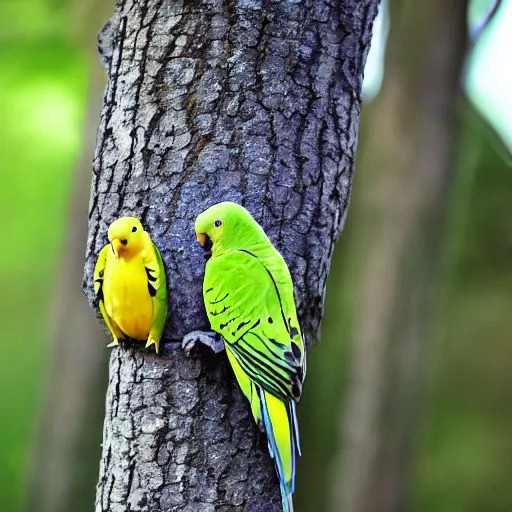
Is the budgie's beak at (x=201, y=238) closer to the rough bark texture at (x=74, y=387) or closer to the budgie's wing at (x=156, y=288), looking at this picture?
the budgie's wing at (x=156, y=288)

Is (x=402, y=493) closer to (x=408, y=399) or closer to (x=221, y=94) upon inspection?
(x=408, y=399)

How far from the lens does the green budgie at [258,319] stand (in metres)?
0.68

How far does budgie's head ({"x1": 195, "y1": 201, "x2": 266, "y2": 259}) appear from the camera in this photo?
72cm

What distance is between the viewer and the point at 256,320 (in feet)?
2.27

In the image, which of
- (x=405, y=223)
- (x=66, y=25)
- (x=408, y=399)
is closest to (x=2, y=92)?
(x=66, y=25)

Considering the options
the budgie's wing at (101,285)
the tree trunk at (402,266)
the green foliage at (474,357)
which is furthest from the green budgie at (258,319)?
the green foliage at (474,357)

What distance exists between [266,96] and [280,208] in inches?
6.1

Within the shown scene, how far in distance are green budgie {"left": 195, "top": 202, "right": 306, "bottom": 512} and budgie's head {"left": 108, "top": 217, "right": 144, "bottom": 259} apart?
0.07m

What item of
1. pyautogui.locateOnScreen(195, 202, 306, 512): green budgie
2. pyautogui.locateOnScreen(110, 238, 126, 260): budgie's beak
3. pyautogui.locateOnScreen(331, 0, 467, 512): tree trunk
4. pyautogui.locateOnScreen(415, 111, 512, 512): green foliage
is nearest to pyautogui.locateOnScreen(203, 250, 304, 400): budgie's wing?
pyautogui.locateOnScreen(195, 202, 306, 512): green budgie

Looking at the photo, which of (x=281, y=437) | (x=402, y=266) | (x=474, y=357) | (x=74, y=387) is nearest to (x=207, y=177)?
(x=281, y=437)

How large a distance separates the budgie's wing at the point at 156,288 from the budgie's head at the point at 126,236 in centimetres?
2

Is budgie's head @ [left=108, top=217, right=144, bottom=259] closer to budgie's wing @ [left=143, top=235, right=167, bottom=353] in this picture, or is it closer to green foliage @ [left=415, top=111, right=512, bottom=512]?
budgie's wing @ [left=143, top=235, right=167, bottom=353]

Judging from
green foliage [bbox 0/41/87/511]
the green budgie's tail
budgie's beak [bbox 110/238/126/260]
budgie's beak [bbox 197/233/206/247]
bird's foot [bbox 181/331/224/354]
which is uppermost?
green foliage [bbox 0/41/87/511]

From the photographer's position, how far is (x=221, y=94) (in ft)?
2.60
